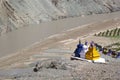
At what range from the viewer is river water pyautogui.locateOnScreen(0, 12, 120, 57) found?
35.9m

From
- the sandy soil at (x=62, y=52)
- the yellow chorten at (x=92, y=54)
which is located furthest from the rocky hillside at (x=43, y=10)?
the yellow chorten at (x=92, y=54)

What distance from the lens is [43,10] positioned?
51.0m

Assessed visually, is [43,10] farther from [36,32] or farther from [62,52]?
[62,52]

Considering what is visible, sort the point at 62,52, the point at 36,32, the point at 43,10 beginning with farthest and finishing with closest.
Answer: the point at 43,10, the point at 36,32, the point at 62,52

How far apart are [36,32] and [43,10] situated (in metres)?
7.78

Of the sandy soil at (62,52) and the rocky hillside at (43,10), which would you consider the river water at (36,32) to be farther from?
the sandy soil at (62,52)

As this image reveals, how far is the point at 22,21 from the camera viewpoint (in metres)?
45.8

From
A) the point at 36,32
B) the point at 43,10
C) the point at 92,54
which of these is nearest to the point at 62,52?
the point at 92,54

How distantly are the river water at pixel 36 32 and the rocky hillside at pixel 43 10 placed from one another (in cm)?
94

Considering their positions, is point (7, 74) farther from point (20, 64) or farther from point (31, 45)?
point (31, 45)

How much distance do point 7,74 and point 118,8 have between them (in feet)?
138

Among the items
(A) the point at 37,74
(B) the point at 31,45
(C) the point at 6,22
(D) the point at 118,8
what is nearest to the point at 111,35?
(B) the point at 31,45

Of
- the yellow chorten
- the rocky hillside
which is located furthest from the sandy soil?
the rocky hillside

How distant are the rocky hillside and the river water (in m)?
0.94
